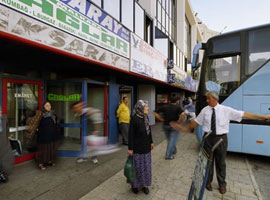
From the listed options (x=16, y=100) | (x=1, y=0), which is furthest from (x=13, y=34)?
(x=16, y=100)

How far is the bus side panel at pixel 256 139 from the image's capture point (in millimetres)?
4234

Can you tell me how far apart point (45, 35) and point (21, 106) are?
2445 mm

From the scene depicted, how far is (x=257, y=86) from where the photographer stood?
14.1 ft

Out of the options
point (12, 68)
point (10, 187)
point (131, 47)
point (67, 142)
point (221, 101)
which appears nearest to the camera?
point (10, 187)

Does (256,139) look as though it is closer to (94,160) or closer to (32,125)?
(94,160)

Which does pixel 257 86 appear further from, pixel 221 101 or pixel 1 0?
pixel 1 0

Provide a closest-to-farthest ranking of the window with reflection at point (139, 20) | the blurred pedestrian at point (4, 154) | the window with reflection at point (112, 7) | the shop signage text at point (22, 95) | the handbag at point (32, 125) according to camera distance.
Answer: the blurred pedestrian at point (4, 154) < the shop signage text at point (22, 95) < the handbag at point (32, 125) < the window with reflection at point (112, 7) < the window with reflection at point (139, 20)

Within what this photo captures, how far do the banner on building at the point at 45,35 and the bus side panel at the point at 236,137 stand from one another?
4237 millimetres

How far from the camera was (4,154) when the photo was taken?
3354 millimetres

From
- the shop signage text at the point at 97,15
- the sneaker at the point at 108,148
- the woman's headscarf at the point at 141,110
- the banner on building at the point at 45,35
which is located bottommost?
the sneaker at the point at 108,148

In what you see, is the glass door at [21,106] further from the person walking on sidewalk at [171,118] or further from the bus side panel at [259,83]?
the bus side panel at [259,83]

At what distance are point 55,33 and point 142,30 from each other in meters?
6.05

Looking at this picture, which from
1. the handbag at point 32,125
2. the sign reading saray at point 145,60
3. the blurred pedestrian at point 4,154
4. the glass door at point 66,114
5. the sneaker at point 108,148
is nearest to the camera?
the blurred pedestrian at point 4,154

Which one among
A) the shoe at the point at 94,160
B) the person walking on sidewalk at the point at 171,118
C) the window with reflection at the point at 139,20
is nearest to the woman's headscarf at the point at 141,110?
the person walking on sidewalk at the point at 171,118
